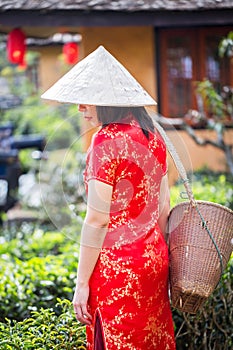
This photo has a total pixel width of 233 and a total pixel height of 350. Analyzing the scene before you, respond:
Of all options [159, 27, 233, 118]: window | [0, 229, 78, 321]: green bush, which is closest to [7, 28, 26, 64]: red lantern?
[159, 27, 233, 118]: window

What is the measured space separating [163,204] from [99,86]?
0.64 metres

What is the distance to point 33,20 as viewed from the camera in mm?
8164

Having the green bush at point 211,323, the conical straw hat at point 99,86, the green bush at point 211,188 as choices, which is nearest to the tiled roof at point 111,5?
the green bush at point 211,188

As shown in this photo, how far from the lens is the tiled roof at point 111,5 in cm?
785

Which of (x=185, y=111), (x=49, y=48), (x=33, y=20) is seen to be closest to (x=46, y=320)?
(x=33, y=20)

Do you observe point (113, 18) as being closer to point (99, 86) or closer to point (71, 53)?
point (71, 53)

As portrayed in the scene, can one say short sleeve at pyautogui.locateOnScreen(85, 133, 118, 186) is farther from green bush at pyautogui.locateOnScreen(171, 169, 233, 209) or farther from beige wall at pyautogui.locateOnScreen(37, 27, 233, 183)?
beige wall at pyautogui.locateOnScreen(37, 27, 233, 183)

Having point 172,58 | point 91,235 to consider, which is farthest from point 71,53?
point 91,235

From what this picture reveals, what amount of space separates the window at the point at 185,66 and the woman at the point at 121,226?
263 inches

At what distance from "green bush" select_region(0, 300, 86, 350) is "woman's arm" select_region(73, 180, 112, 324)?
0.31 m

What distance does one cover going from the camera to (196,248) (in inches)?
143

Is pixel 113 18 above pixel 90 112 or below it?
above

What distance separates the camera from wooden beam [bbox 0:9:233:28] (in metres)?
8.04

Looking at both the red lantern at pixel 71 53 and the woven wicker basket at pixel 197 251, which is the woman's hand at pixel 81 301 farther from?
the red lantern at pixel 71 53
